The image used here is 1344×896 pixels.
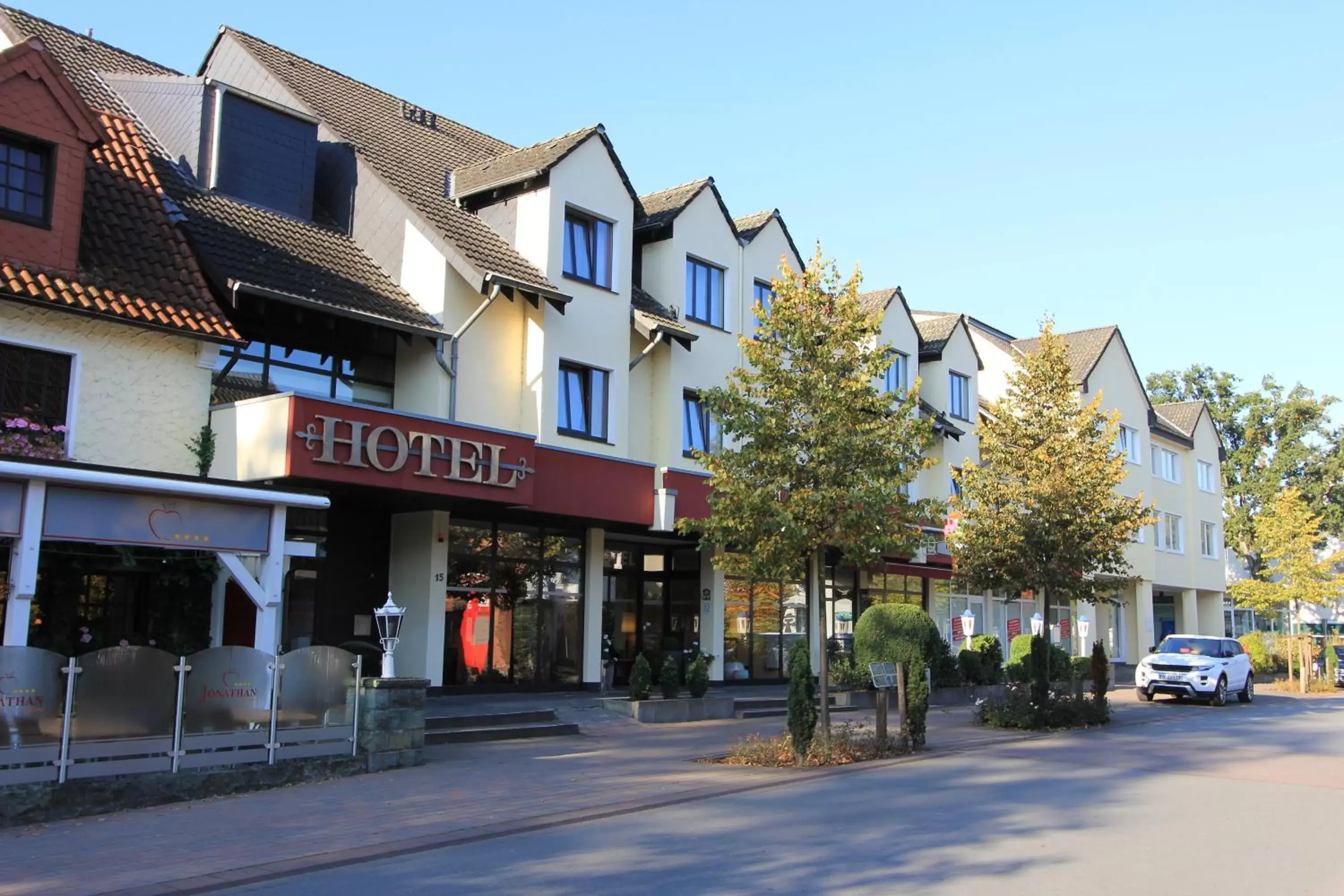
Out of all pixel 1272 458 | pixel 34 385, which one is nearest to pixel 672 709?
pixel 34 385

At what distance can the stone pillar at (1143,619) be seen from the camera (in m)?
43.7

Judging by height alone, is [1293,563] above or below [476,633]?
above

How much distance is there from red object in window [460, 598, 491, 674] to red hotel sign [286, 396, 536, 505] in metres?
3.00

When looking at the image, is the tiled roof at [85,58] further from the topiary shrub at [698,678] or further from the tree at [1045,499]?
the tree at [1045,499]

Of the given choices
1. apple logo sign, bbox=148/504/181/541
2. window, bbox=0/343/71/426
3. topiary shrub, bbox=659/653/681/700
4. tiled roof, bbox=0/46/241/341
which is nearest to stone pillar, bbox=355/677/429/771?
apple logo sign, bbox=148/504/181/541

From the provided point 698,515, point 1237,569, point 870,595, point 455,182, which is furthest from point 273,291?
point 1237,569

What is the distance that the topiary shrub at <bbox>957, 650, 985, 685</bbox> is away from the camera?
2639cm

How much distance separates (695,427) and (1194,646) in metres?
13.8

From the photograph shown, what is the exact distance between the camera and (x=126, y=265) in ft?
51.6

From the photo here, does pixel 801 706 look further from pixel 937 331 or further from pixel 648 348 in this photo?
pixel 937 331

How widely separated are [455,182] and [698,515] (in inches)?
323

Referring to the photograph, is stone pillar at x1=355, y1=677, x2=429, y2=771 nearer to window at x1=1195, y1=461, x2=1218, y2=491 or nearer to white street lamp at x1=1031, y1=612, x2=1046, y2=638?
white street lamp at x1=1031, y1=612, x2=1046, y2=638

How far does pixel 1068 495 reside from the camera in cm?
1961

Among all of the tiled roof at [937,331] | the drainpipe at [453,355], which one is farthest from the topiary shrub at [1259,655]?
the drainpipe at [453,355]
